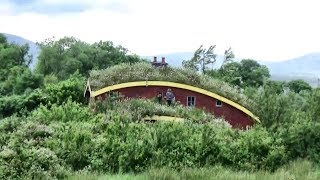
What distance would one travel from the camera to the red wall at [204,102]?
29.8m

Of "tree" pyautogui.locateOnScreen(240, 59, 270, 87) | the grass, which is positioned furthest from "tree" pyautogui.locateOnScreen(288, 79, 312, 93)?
the grass

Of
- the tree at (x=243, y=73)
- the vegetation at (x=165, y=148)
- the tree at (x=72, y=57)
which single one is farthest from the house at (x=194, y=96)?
the tree at (x=72, y=57)

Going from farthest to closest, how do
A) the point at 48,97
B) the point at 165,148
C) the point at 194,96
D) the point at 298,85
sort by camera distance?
the point at 298,85 → the point at 48,97 → the point at 194,96 → the point at 165,148

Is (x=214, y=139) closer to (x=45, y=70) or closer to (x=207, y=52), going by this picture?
(x=207, y=52)

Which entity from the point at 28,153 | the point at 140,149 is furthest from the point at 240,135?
the point at 28,153

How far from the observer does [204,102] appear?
30422mm

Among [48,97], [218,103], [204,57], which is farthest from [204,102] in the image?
[204,57]

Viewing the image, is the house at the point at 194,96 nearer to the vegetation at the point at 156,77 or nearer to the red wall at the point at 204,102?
the red wall at the point at 204,102

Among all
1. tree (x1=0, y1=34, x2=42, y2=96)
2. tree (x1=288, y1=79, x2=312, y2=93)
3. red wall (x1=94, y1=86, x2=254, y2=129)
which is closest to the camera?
red wall (x1=94, y1=86, x2=254, y2=129)

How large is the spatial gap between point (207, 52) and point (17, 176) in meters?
54.4

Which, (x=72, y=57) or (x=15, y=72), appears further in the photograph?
(x=72, y=57)

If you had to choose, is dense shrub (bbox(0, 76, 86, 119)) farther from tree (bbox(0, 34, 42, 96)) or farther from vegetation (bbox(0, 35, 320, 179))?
vegetation (bbox(0, 35, 320, 179))

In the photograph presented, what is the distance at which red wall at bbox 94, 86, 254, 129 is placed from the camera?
2980cm

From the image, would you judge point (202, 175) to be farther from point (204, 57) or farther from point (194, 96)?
point (204, 57)
